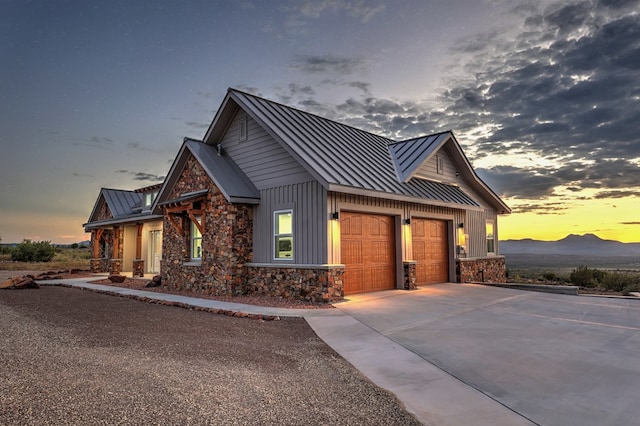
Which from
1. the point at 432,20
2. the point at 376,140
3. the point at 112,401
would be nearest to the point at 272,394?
the point at 112,401

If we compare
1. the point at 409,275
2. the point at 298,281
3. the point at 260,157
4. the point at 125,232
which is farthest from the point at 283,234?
the point at 125,232

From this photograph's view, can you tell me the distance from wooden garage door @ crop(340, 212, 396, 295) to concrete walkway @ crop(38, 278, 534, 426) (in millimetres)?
3370

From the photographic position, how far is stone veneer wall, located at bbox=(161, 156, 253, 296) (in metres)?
12.5

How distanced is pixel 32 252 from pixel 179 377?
128ft

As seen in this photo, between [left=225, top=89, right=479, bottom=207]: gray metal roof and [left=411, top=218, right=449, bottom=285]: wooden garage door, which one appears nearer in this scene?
[left=225, top=89, right=479, bottom=207]: gray metal roof

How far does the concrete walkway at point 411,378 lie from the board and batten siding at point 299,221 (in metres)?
2.69

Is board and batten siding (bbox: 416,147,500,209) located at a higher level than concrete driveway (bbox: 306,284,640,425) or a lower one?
higher

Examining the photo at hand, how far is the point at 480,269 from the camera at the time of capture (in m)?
17.8

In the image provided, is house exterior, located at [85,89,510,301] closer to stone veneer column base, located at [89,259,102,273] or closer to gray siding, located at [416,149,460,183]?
gray siding, located at [416,149,460,183]

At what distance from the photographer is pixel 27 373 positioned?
14.7 ft

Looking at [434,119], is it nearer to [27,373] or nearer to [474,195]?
[474,195]

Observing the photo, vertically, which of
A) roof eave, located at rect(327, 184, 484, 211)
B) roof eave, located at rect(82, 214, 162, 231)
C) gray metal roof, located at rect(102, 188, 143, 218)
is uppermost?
gray metal roof, located at rect(102, 188, 143, 218)

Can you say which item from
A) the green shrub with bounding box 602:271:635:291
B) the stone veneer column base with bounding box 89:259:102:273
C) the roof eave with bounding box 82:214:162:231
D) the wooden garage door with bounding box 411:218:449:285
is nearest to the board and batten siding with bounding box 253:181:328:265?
the wooden garage door with bounding box 411:218:449:285

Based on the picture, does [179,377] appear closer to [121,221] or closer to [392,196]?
[392,196]
